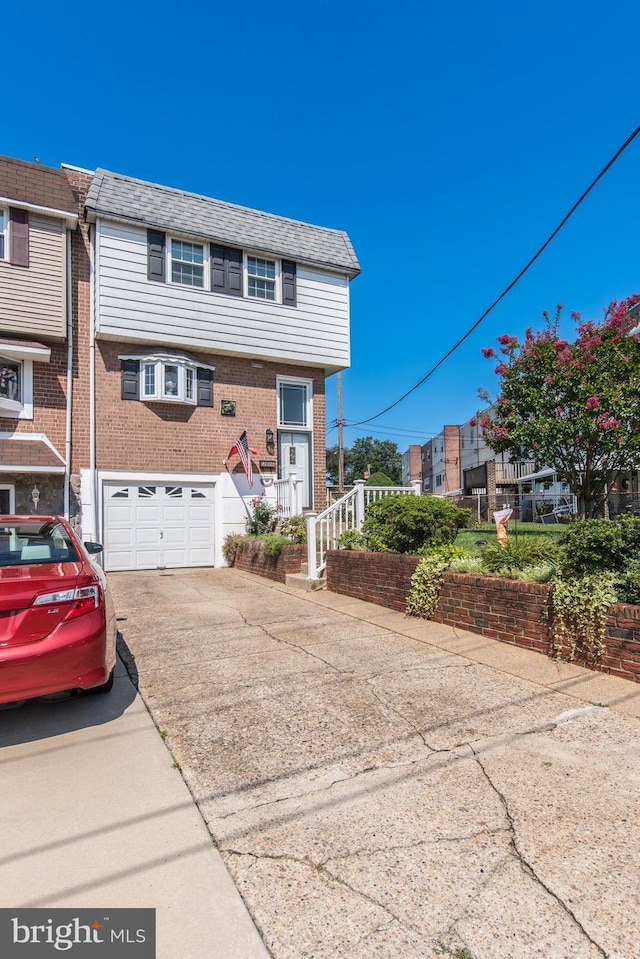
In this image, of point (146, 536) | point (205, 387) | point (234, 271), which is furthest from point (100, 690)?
point (234, 271)

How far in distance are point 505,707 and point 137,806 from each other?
2630 millimetres

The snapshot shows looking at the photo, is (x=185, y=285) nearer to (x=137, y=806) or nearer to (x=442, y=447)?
(x=137, y=806)

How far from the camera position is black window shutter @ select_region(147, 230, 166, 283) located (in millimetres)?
12906

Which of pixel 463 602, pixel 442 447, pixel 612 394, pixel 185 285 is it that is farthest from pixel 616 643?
pixel 442 447

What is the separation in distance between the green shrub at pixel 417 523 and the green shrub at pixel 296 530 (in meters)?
2.82

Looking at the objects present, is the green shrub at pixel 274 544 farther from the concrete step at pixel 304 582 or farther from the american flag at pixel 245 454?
the american flag at pixel 245 454

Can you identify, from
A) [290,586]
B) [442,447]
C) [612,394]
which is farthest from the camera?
[442,447]

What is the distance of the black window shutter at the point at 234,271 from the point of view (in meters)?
13.8

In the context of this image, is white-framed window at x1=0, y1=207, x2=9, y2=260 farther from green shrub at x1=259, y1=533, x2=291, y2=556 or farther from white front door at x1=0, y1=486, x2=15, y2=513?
green shrub at x1=259, y1=533, x2=291, y2=556

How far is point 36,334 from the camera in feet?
38.5

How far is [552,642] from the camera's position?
516 cm

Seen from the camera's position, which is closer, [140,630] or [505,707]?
[505,707]

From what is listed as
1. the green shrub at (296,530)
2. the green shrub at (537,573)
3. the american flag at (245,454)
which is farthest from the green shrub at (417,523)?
the american flag at (245,454)

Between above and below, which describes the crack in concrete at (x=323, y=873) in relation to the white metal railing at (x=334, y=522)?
below
